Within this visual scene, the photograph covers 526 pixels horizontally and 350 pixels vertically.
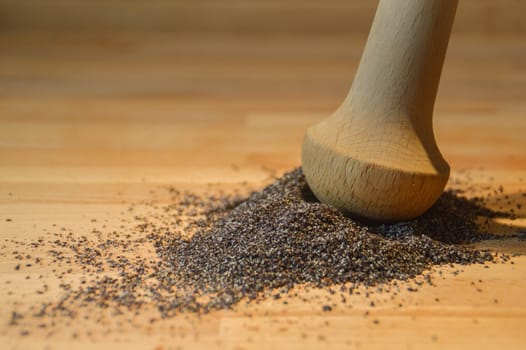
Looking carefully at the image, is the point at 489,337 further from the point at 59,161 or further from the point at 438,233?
the point at 59,161

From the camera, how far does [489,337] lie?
0.71 m

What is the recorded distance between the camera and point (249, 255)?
82cm

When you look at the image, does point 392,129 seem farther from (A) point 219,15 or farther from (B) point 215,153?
(A) point 219,15

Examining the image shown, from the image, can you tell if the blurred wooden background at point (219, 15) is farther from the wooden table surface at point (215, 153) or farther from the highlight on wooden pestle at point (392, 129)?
the highlight on wooden pestle at point (392, 129)

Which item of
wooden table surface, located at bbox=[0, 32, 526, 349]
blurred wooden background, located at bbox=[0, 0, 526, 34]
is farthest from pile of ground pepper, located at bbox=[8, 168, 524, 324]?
blurred wooden background, located at bbox=[0, 0, 526, 34]

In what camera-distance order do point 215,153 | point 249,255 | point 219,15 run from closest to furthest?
point 249,255 < point 215,153 < point 219,15

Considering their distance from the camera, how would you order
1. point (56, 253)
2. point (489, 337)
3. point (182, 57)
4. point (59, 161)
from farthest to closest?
point (182, 57), point (59, 161), point (56, 253), point (489, 337)

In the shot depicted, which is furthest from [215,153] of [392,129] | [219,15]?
Result: [219,15]

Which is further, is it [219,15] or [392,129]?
[219,15]

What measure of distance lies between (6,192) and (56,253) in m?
0.23

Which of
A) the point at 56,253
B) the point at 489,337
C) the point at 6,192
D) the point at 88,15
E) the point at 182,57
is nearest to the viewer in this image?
the point at 489,337

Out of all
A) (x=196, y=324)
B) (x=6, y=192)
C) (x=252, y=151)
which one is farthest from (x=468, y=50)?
(x=196, y=324)

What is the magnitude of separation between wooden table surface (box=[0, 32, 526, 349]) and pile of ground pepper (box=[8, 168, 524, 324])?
0.03 metres

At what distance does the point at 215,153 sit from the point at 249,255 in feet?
1.47
